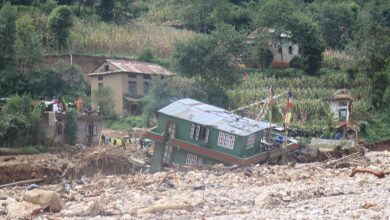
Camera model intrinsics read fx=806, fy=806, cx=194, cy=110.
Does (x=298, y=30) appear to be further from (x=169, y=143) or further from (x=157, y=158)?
(x=169, y=143)

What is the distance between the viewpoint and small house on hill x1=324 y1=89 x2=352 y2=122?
48625 mm

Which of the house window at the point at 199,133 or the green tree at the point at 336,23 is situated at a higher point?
the green tree at the point at 336,23

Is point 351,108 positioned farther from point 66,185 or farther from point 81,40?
point 66,185

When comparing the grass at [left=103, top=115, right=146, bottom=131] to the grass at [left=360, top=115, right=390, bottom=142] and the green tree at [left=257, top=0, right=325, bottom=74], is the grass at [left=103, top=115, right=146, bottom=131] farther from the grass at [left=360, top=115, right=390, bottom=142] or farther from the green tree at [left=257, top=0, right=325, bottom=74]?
the green tree at [left=257, top=0, right=325, bottom=74]

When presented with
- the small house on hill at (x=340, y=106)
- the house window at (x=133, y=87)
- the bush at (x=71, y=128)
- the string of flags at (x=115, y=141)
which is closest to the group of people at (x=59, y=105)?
the bush at (x=71, y=128)

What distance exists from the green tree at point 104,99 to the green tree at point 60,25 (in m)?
11.1

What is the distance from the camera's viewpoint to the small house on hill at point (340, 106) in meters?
48.6

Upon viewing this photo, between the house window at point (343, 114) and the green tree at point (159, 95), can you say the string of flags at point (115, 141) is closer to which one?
the green tree at point (159, 95)

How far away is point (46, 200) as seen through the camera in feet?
66.2

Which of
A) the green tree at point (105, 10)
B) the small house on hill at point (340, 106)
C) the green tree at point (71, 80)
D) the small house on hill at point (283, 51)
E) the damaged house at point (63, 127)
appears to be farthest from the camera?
the green tree at point (105, 10)

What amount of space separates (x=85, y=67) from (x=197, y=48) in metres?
11.1

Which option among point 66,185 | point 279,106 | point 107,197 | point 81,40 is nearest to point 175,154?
point 66,185

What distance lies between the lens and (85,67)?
57.1 meters

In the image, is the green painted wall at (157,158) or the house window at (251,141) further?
the green painted wall at (157,158)
